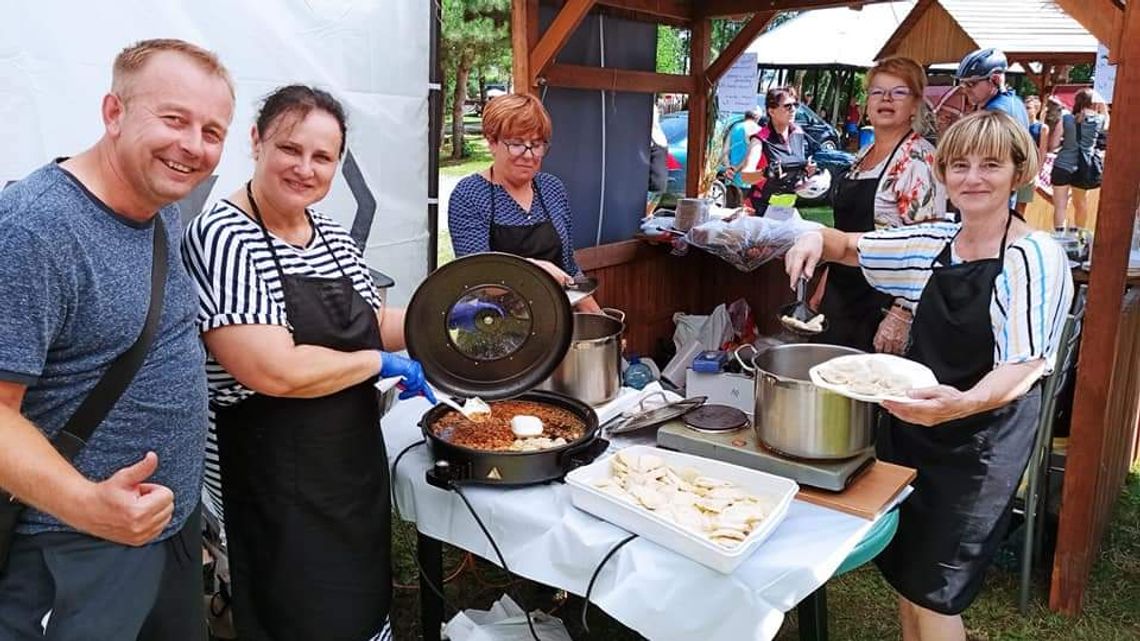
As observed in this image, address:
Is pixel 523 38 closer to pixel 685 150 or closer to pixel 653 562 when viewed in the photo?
pixel 653 562

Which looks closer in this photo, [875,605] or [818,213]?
[875,605]

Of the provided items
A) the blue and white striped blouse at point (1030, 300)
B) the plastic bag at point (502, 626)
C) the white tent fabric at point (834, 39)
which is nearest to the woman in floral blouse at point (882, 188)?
the blue and white striped blouse at point (1030, 300)

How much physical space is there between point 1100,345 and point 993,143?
1330 millimetres

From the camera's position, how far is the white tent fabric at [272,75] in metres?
2.59

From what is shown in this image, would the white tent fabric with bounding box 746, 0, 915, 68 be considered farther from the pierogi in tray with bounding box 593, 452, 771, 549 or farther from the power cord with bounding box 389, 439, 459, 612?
the pierogi in tray with bounding box 593, 452, 771, 549

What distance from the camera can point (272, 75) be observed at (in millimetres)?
3285

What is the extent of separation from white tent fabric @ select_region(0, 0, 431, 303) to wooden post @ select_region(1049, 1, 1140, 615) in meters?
2.80

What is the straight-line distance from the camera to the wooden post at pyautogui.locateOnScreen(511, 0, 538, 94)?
13.6 feet

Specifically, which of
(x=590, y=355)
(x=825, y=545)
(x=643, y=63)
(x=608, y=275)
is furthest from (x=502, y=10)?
(x=825, y=545)

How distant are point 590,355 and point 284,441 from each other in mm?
868

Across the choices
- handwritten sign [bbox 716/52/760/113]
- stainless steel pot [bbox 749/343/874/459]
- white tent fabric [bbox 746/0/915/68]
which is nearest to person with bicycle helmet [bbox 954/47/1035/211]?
handwritten sign [bbox 716/52/760/113]

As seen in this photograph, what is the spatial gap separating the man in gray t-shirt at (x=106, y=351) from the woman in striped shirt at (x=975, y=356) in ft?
5.74

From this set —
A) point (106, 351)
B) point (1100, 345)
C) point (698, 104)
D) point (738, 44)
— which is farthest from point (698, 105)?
point (106, 351)

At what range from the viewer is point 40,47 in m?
2.58
